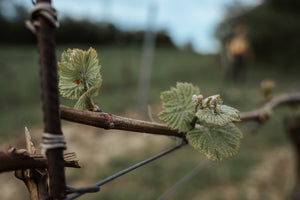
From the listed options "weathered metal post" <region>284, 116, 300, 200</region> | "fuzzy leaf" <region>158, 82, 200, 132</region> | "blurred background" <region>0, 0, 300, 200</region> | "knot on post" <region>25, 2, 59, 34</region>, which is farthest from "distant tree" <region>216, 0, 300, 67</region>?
"knot on post" <region>25, 2, 59, 34</region>

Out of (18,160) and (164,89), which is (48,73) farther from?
(164,89)

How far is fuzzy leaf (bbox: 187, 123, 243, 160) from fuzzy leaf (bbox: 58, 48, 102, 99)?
0.11 m

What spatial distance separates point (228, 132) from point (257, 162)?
7.35 ft

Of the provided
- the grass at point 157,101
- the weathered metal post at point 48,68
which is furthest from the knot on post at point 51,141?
the grass at point 157,101

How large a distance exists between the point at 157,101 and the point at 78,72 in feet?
11.9

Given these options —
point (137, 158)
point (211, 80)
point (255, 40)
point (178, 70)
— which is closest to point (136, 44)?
point (178, 70)

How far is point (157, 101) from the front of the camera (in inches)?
151

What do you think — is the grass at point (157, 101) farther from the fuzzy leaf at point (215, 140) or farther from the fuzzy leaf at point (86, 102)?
the fuzzy leaf at point (86, 102)

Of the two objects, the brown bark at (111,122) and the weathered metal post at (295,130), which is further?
the weathered metal post at (295,130)

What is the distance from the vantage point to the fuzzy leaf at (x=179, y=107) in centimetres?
24

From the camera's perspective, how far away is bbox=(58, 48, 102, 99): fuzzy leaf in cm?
20

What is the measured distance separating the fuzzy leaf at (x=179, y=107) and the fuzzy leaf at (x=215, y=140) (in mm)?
14

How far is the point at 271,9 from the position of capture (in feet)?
15.4

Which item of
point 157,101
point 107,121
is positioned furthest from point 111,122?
point 157,101
